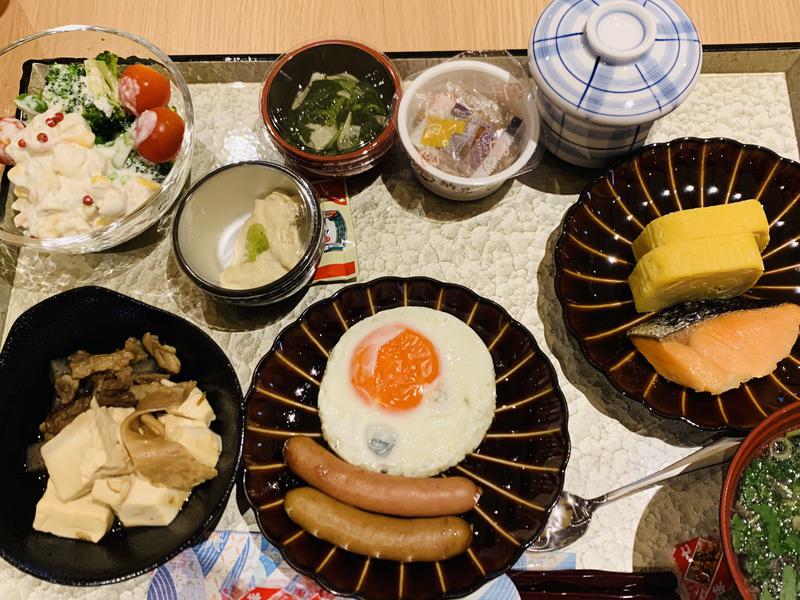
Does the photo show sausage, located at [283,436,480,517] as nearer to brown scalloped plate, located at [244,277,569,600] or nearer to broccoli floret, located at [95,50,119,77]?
brown scalloped plate, located at [244,277,569,600]

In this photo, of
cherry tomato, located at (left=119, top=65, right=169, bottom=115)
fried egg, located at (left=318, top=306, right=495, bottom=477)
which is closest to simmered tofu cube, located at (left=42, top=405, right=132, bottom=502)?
fried egg, located at (left=318, top=306, right=495, bottom=477)

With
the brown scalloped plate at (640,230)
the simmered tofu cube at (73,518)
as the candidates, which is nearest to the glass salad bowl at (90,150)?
the simmered tofu cube at (73,518)

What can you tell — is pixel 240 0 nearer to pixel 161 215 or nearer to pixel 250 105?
pixel 250 105

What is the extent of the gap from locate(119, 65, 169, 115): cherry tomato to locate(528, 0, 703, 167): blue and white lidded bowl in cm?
147

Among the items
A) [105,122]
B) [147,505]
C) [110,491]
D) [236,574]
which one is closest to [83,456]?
[110,491]

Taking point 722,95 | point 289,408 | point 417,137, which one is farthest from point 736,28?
point 289,408

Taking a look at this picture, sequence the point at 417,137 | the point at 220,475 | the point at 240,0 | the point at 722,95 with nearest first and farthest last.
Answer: the point at 220,475 → the point at 417,137 → the point at 722,95 → the point at 240,0

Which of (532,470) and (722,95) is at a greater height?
(722,95)

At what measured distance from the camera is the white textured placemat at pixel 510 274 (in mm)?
2199

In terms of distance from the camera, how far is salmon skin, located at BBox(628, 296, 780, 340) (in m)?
2.21

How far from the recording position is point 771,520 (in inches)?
71.5

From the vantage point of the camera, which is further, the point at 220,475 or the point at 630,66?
the point at 630,66

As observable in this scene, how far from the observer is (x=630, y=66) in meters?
2.20

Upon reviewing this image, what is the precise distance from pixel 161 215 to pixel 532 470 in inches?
68.6
